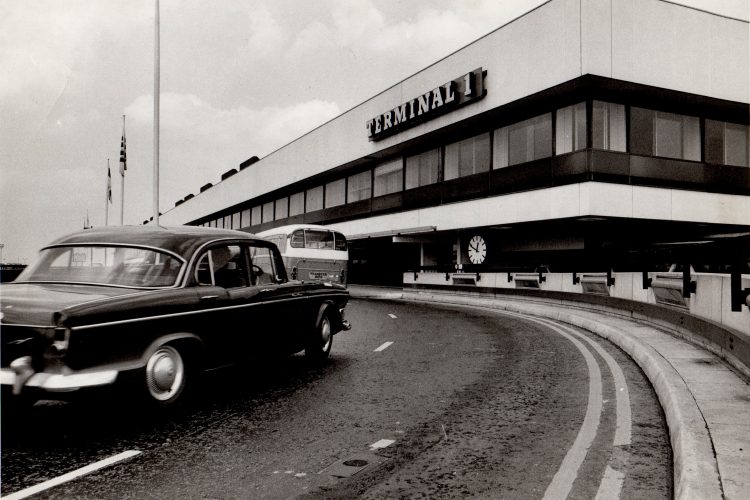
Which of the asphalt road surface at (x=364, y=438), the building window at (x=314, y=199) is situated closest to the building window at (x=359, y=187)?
the building window at (x=314, y=199)

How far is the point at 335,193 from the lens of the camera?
Answer: 39781mm

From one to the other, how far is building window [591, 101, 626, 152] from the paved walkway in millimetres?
11615

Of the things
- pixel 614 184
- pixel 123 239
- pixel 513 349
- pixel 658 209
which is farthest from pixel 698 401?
pixel 658 209

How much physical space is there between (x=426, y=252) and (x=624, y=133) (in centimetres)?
1267

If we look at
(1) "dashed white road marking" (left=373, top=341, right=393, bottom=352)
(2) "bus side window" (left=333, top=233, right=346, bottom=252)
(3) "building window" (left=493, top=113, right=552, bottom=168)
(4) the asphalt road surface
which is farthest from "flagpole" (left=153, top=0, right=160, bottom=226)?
(4) the asphalt road surface

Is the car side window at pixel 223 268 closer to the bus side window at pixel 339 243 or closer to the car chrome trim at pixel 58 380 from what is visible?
the car chrome trim at pixel 58 380

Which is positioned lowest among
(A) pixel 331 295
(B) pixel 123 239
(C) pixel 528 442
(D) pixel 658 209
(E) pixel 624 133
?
(C) pixel 528 442

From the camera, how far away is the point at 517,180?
22.9 metres

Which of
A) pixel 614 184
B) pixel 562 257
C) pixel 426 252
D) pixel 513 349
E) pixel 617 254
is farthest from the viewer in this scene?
pixel 426 252

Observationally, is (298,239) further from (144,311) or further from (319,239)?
(144,311)

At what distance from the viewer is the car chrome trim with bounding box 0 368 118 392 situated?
14.4 ft

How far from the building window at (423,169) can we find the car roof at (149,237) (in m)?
23.0

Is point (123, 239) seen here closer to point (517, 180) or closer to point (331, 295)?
point (331, 295)

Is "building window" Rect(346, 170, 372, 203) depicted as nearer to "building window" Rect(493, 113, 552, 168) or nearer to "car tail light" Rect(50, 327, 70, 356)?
"building window" Rect(493, 113, 552, 168)
